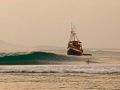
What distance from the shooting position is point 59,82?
31.7m

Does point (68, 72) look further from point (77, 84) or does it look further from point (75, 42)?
point (75, 42)

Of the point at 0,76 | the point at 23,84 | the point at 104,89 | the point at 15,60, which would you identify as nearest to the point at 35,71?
the point at 0,76

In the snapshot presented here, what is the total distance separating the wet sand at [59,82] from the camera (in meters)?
29.0

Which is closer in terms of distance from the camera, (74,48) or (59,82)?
(59,82)

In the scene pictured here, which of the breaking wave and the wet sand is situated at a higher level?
the breaking wave

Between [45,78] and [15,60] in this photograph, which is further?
[15,60]

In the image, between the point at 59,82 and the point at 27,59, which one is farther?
the point at 27,59

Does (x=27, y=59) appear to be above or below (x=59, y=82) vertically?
above

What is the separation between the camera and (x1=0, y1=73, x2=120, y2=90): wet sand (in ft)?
95.2

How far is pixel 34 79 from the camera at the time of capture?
33625 millimetres

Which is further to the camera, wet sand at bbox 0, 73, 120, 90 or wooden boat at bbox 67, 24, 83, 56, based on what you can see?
wooden boat at bbox 67, 24, 83, 56

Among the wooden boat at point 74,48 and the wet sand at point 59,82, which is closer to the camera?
the wet sand at point 59,82

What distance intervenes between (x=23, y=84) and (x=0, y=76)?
5.48 metres

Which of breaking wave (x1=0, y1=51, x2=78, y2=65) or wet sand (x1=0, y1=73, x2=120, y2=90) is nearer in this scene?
wet sand (x1=0, y1=73, x2=120, y2=90)
